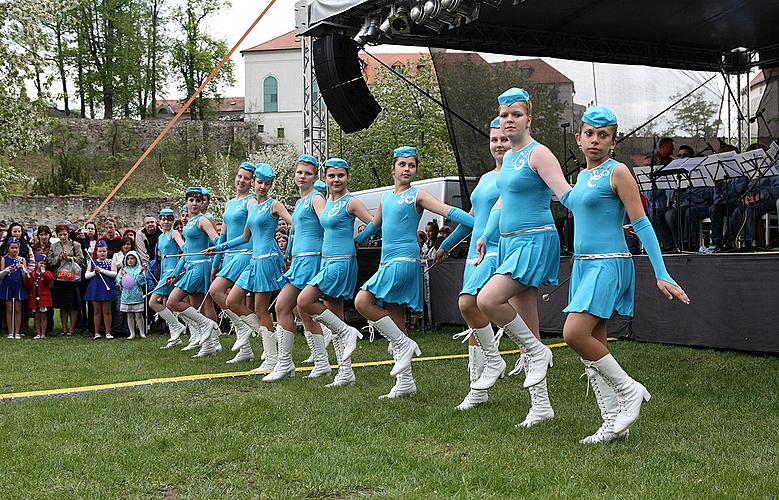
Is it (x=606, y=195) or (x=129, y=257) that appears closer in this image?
(x=606, y=195)

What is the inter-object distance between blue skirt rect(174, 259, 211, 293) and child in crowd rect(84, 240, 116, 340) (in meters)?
3.36

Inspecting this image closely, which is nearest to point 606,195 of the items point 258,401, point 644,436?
point 644,436

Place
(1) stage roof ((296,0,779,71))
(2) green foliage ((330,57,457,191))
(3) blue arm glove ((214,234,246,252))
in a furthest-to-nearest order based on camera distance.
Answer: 1. (2) green foliage ((330,57,457,191))
2. (1) stage roof ((296,0,779,71))
3. (3) blue arm glove ((214,234,246,252))

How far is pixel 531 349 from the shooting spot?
Answer: 5.50 m

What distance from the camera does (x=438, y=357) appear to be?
30.8 ft

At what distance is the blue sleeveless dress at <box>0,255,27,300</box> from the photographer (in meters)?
13.0

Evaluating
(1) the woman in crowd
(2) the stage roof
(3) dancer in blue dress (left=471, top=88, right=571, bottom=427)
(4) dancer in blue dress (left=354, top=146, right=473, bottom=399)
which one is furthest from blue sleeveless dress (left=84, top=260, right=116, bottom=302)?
(3) dancer in blue dress (left=471, top=88, right=571, bottom=427)

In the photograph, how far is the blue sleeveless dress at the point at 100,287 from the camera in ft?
42.6

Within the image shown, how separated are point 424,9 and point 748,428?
15.8ft

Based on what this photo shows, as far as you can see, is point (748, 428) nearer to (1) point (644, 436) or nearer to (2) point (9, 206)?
(1) point (644, 436)

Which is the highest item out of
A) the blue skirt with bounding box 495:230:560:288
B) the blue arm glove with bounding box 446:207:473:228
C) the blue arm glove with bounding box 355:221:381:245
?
the blue arm glove with bounding box 446:207:473:228

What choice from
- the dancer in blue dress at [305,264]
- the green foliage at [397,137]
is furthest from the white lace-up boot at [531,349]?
the green foliage at [397,137]

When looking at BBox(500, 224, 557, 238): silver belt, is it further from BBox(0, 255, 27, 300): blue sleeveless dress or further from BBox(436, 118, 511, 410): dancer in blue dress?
BBox(0, 255, 27, 300): blue sleeveless dress

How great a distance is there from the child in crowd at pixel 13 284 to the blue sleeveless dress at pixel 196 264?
4.16 metres
